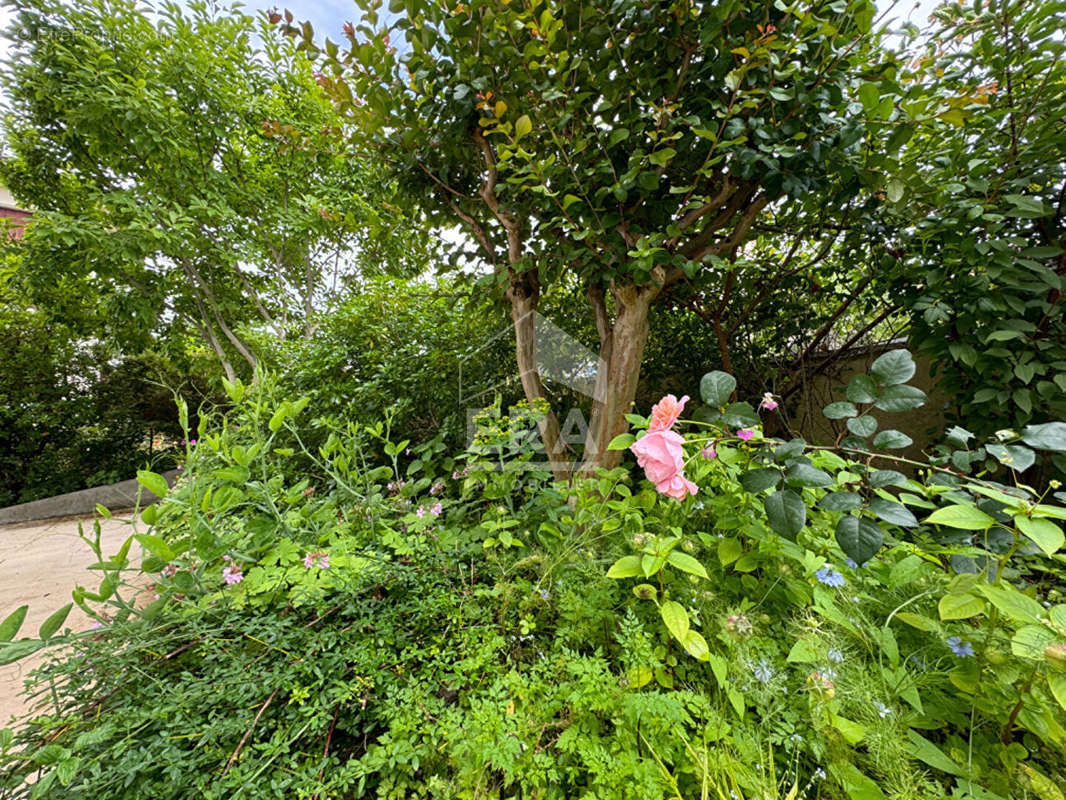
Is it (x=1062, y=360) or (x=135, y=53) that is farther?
(x=135, y=53)

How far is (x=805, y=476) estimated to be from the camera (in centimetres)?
74

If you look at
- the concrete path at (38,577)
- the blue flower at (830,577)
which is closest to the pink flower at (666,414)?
the blue flower at (830,577)

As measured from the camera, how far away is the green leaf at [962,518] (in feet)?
2.01

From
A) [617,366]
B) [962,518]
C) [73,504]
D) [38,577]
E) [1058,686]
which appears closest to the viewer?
[1058,686]

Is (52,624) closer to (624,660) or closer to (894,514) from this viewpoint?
(624,660)

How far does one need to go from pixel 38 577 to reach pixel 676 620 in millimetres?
4504

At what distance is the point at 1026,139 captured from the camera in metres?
1.32

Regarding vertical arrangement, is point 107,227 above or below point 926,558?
above

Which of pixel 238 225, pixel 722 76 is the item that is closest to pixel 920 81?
pixel 722 76

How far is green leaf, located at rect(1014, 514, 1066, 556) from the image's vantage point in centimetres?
54

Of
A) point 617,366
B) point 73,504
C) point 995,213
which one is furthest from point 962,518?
point 73,504

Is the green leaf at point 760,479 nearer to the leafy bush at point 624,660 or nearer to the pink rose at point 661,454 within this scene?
the leafy bush at point 624,660

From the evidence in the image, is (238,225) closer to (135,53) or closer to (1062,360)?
(135,53)

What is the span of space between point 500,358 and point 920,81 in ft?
6.95
